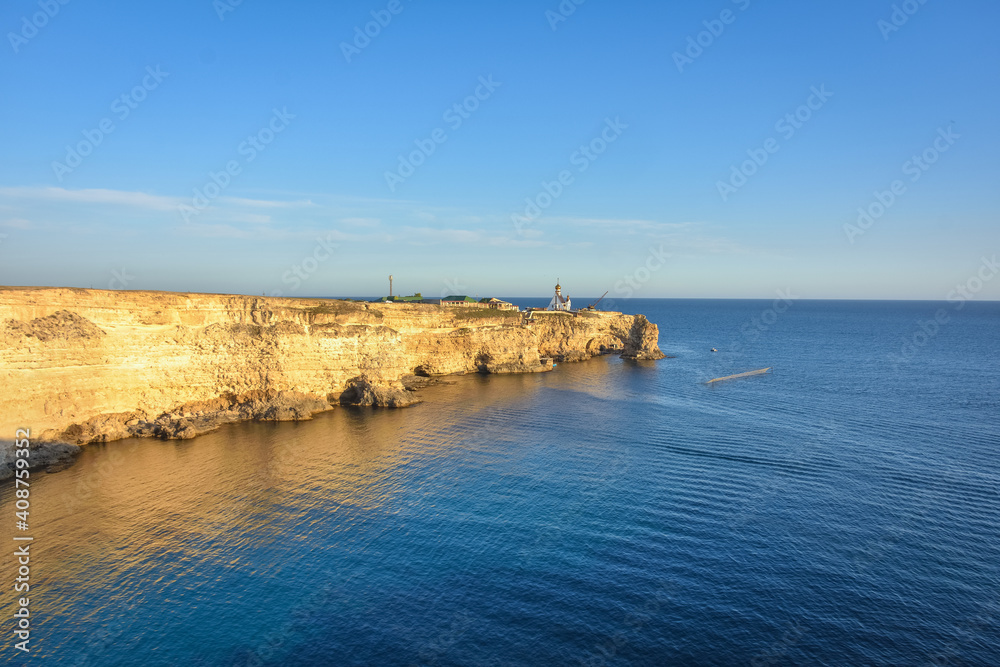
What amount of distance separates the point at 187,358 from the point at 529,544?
40919mm

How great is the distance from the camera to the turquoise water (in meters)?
19.6

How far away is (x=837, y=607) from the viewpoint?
21.3 metres

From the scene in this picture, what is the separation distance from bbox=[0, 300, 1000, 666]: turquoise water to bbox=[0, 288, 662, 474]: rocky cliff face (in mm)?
3788

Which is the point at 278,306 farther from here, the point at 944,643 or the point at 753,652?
the point at 944,643

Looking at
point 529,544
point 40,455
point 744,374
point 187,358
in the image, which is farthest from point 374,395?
point 744,374

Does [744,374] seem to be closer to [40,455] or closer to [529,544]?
[529,544]

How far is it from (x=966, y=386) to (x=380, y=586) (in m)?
81.2

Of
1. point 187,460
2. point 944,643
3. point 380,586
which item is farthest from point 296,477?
point 944,643

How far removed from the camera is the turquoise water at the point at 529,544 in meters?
19.6

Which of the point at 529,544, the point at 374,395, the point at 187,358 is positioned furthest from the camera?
the point at 374,395

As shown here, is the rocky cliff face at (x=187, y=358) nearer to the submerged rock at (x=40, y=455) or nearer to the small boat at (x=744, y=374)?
the submerged rock at (x=40, y=455)

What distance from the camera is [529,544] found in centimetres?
2689

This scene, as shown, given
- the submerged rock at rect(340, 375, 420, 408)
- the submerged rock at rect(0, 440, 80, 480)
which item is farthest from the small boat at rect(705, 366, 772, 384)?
the submerged rock at rect(0, 440, 80, 480)

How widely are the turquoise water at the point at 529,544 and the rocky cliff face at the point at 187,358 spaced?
3.79 meters
